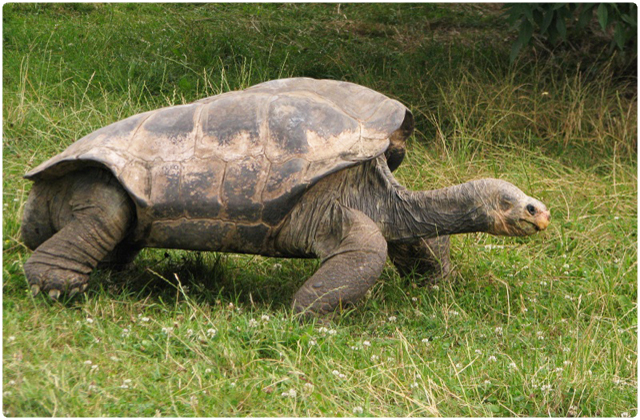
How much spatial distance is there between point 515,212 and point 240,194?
1.55 m

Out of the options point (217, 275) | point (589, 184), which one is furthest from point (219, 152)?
point (589, 184)

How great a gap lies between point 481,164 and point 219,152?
308 cm

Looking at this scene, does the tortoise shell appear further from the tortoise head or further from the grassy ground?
the tortoise head

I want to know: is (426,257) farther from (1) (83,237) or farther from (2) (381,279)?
(1) (83,237)

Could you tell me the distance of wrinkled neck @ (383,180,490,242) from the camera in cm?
506

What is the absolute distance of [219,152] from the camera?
15.4 feet

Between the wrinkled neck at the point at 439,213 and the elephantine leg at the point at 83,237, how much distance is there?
1.52 metres

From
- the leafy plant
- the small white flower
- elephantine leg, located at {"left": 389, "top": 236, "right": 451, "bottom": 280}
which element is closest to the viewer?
the small white flower

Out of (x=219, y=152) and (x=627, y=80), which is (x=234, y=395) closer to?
(x=219, y=152)

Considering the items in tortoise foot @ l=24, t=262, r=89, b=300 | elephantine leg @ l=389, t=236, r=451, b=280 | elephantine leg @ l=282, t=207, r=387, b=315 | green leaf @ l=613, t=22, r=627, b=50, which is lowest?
elephantine leg @ l=389, t=236, r=451, b=280

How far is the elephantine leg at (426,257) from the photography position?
5.52 metres

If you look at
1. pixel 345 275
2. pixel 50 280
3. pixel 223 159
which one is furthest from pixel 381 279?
pixel 50 280

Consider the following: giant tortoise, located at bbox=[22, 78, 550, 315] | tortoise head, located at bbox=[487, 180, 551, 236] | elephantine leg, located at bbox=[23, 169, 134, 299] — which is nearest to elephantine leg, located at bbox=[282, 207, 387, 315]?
giant tortoise, located at bbox=[22, 78, 550, 315]

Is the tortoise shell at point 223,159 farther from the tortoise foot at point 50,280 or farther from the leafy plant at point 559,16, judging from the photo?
the leafy plant at point 559,16
